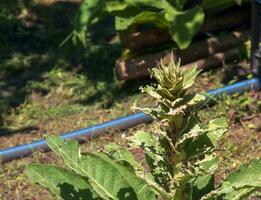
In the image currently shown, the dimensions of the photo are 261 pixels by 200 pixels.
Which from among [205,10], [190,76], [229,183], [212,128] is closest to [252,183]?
[229,183]

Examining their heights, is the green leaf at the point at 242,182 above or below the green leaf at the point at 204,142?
below

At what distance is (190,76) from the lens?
2258 millimetres

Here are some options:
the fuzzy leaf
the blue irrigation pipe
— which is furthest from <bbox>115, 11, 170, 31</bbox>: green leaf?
the fuzzy leaf

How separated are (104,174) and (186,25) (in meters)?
2.43

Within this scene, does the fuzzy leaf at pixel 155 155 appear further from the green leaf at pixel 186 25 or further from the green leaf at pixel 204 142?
the green leaf at pixel 186 25

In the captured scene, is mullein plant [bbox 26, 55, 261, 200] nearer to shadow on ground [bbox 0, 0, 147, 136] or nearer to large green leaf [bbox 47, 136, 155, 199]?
large green leaf [bbox 47, 136, 155, 199]

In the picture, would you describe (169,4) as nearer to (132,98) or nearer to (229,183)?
(132,98)

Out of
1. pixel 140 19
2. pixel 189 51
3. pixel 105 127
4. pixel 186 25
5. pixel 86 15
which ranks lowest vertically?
pixel 105 127

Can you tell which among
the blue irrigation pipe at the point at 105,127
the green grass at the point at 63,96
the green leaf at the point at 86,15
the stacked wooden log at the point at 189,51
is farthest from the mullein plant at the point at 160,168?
the green leaf at the point at 86,15

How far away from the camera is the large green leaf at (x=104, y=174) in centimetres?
Answer: 254

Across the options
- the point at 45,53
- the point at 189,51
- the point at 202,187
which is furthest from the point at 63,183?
the point at 45,53

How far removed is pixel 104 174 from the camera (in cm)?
256

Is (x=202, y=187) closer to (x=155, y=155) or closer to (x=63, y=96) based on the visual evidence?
(x=155, y=155)

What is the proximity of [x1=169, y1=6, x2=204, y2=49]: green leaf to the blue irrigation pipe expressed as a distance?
53 centimetres
